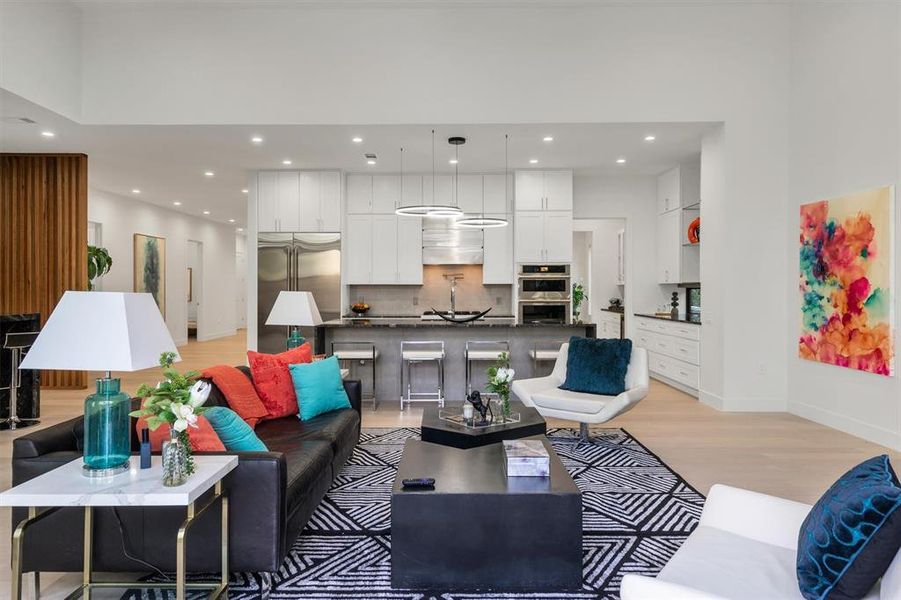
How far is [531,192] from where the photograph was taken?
25.1 feet

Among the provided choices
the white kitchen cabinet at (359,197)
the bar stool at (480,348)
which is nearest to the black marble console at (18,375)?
the white kitchen cabinet at (359,197)

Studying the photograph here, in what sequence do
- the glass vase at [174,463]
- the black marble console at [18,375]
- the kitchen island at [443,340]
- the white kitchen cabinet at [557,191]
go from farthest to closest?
1. the white kitchen cabinet at [557,191]
2. the kitchen island at [443,340]
3. the black marble console at [18,375]
4. the glass vase at [174,463]

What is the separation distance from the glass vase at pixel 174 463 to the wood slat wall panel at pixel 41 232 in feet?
20.3

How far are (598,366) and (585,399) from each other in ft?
1.33

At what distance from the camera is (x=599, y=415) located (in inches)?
162

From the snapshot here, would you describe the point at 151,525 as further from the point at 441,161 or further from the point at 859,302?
the point at 441,161

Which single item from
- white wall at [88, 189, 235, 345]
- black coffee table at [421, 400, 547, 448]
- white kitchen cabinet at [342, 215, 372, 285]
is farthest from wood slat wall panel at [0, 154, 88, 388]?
black coffee table at [421, 400, 547, 448]

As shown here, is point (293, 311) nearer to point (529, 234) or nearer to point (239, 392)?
point (239, 392)

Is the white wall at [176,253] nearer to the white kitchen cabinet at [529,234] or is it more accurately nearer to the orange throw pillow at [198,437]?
the white kitchen cabinet at [529,234]

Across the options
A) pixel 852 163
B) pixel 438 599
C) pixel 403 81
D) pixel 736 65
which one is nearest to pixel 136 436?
pixel 438 599

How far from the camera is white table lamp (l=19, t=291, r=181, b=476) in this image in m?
1.75

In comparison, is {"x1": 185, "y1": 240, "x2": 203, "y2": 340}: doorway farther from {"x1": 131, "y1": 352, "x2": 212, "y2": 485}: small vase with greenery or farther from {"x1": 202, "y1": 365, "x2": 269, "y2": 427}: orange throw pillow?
{"x1": 131, "y1": 352, "x2": 212, "y2": 485}: small vase with greenery

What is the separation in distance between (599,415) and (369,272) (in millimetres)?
4659

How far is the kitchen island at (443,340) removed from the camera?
579 cm
